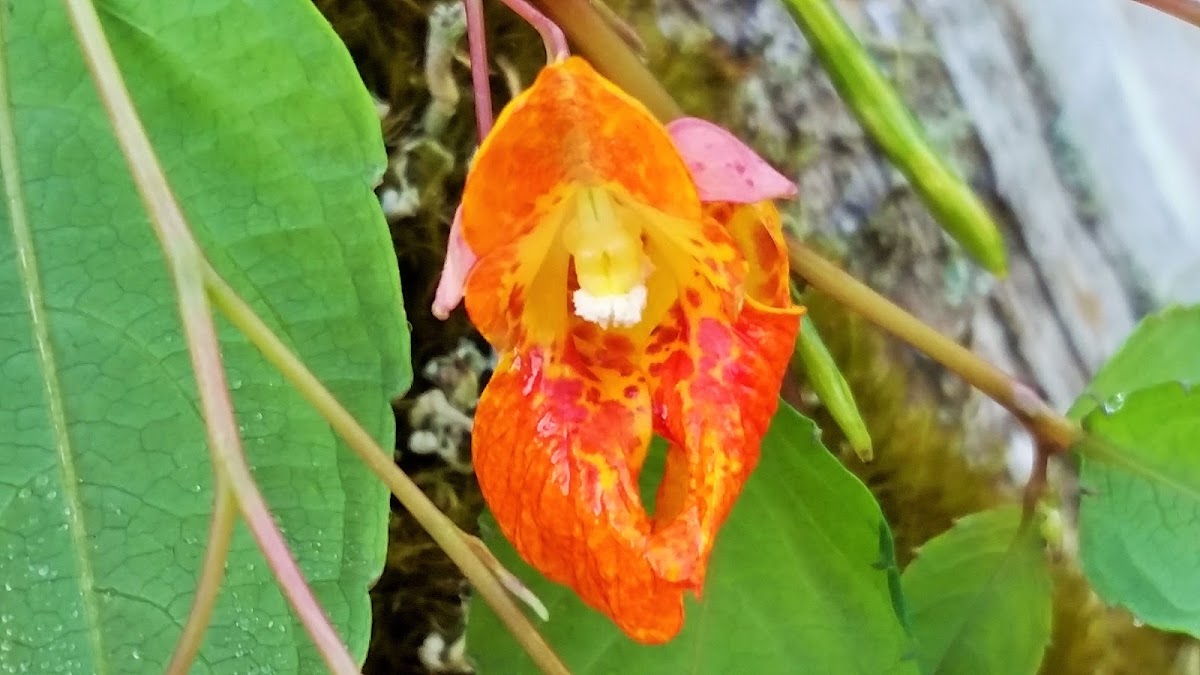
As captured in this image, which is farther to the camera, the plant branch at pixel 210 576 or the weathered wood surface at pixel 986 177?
the weathered wood surface at pixel 986 177

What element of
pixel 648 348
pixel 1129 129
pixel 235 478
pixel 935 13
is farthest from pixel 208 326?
pixel 1129 129

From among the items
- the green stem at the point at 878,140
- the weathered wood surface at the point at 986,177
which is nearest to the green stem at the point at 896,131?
the green stem at the point at 878,140

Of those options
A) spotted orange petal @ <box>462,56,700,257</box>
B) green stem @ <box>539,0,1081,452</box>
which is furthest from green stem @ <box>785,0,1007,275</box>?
spotted orange petal @ <box>462,56,700,257</box>

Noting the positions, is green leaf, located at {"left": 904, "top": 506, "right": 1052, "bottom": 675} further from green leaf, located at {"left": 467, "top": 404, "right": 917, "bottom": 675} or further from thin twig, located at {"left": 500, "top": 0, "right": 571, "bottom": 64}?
thin twig, located at {"left": 500, "top": 0, "right": 571, "bottom": 64}

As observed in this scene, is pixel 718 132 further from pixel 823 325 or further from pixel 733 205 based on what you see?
pixel 823 325

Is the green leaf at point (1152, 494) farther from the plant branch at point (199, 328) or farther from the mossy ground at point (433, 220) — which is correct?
the plant branch at point (199, 328)

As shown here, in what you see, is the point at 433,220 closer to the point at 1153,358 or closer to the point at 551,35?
the point at 551,35

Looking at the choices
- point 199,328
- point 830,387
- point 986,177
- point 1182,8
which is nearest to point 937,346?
point 830,387
